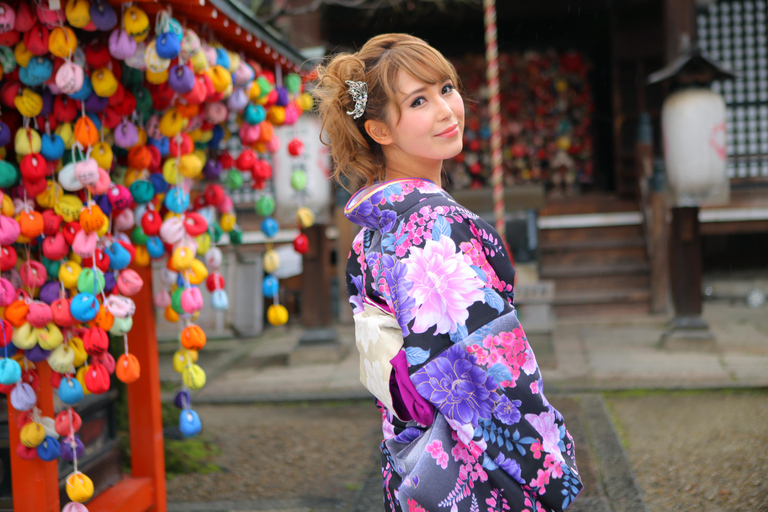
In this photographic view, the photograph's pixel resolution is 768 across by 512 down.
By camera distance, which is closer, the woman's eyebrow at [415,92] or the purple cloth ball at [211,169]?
the woman's eyebrow at [415,92]

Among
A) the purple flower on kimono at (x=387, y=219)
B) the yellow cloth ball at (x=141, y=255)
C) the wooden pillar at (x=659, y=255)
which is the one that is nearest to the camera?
the purple flower on kimono at (x=387, y=219)

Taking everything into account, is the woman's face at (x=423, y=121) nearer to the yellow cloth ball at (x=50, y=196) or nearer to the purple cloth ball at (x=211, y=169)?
the yellow cloth ball at (x=50, y=196)

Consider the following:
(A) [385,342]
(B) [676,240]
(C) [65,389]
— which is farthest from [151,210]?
(B) [676,240]

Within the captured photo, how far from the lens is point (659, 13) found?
31.6ft

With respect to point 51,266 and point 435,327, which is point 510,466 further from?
point 51,266

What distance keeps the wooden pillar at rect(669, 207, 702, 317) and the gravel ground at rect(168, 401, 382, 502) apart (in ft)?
11.2

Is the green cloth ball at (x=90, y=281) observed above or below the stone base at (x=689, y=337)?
above

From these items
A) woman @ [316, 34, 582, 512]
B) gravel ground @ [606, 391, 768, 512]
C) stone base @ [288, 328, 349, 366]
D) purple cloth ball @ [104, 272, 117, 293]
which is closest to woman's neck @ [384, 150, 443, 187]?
woman @ [316, 34, 582, 512]

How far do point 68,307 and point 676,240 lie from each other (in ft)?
19.4

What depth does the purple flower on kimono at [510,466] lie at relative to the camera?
1.47m

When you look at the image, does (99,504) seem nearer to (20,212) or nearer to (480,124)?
(20,212)

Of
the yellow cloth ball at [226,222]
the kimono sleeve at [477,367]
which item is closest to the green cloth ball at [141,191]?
the yellow cloth ball at [226,222]

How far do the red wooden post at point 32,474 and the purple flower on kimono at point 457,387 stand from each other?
5.60ft

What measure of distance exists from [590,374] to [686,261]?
171cm
